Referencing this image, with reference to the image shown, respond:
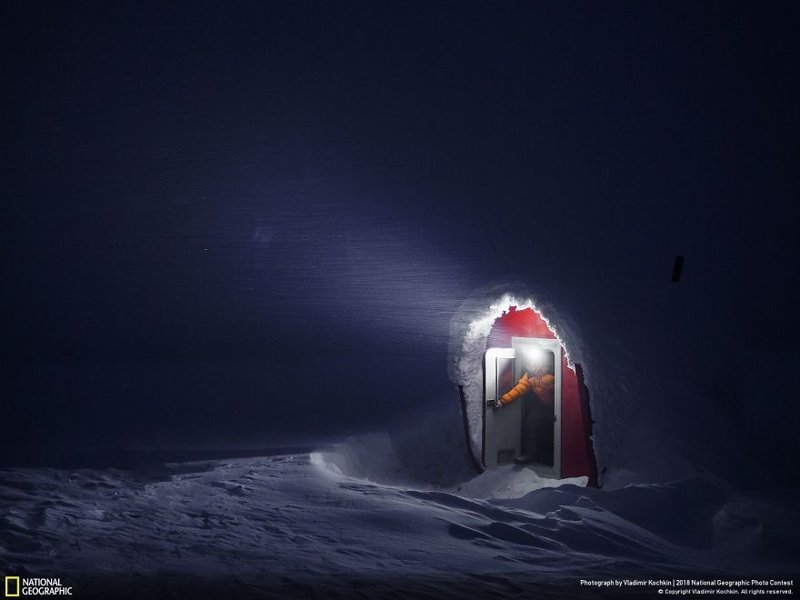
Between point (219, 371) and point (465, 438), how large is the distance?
5.26 meters

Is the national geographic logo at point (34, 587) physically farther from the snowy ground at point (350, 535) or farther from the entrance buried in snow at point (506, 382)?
the entrance buried in snow at point (506, 382)

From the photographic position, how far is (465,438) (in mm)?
8469

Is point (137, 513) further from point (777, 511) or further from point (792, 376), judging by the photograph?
A: point (792, 376)

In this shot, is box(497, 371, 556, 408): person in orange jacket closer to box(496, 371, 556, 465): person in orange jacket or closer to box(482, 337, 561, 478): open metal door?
box(482, 337, 561, 478): open metal door

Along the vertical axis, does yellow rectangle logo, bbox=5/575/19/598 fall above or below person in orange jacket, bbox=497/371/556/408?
below

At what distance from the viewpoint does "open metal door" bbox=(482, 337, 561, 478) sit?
819cm

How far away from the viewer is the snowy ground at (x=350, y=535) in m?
3.33

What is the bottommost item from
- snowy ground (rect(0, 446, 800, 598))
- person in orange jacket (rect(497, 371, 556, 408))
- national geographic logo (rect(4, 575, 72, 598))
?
snowy ground (rect(0, 446, 800, 598))

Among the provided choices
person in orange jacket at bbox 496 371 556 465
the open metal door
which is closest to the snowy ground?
the open metal door

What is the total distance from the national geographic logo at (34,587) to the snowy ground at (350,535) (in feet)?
0.19

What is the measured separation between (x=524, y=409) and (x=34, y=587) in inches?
282

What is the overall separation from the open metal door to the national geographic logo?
5.99 meters

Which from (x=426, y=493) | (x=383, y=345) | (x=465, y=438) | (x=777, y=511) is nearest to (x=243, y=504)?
(x=426, y=493)

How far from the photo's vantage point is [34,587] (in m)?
3.04
